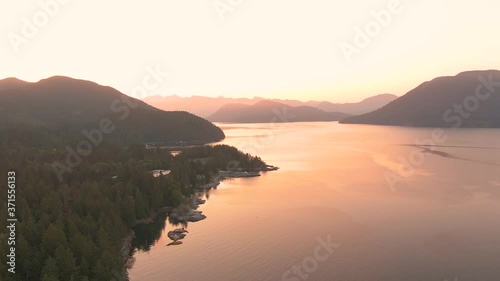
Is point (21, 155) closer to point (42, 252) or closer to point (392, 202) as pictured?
point (42, 252)

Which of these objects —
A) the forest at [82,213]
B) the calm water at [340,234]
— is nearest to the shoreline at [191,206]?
the forest at [82,213]

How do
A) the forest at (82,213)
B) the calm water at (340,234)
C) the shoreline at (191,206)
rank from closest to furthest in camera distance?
the forest at (82,213)
the calm water at (340,234)
the shoreline at (191,206)

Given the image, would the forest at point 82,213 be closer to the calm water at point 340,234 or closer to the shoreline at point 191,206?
the shoreline at point 191,206

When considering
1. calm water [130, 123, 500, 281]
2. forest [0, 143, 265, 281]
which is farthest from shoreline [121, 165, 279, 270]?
calm water [130, 123, 500, 281]

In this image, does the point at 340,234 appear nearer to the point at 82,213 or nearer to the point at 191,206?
the point at 191,206

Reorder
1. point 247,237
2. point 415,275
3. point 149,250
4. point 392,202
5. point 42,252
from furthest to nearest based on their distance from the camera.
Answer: point 392,202
point 247,237
point 149,250
point 415,275
point 42,252

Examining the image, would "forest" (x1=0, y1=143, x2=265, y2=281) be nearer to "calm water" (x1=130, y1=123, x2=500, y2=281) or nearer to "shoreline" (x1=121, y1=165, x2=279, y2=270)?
"shoreline" (x1=121, y1=165, x2=279, y2=270)

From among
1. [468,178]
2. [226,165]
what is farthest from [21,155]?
[468,178]

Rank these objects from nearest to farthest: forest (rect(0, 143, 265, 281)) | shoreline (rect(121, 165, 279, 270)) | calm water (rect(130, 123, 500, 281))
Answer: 1. forest (rect(0, 143, 265, 281))
2. calm water (rect(130, 123, 500, 281))
3. shoreline (rect(121, 165, 279, 270))

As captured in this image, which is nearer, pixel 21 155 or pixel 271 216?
pixel 271 216
